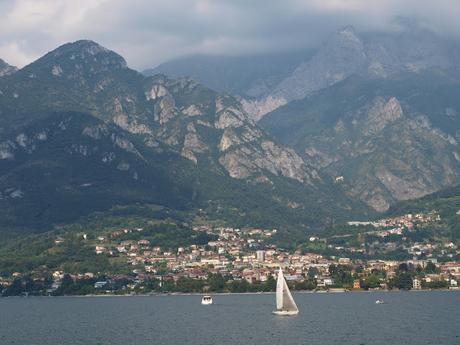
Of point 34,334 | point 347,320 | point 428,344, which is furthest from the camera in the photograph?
point 347,320

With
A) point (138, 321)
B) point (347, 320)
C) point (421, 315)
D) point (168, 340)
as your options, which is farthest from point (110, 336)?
point (421, 315)

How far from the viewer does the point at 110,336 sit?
16788 centimetres

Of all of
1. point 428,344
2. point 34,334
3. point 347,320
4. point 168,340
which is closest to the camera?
point 428,344

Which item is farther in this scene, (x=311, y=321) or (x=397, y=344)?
(x=311, y=321)

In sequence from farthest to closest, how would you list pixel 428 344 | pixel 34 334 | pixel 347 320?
pixel 347 320
pixel 34 334
pixel 428 344

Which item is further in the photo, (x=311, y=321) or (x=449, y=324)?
(x=311, y=321)

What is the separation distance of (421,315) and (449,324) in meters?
20.7

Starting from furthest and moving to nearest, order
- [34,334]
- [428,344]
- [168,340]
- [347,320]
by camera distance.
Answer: [347,320]
[34,334]
[168,340]
[428,344]

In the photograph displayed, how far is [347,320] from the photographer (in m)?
191

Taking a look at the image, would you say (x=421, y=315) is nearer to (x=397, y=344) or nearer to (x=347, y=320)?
(x=347, y=320)

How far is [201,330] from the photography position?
17762 centimetres

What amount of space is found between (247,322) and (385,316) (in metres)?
27.6

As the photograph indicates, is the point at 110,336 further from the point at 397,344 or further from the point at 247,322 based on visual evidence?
the point at 397,344

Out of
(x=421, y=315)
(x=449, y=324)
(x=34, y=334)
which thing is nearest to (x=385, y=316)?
(x=421, y=315)
